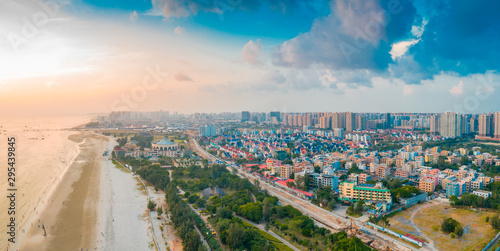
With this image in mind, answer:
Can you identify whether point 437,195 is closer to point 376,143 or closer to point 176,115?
point 376,143

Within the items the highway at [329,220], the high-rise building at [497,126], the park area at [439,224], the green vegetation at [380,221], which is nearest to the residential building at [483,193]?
the park area at [439,224]

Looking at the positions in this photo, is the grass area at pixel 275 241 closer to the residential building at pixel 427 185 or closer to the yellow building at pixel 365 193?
the yellow building at pixel 365 193

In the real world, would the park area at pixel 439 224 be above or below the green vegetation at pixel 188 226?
below

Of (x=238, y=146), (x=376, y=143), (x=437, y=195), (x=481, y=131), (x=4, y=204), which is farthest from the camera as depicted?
(x=481, y=131)

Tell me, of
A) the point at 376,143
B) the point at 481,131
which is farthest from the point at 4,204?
the point at 481,131

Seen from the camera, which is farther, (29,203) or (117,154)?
(117,154)

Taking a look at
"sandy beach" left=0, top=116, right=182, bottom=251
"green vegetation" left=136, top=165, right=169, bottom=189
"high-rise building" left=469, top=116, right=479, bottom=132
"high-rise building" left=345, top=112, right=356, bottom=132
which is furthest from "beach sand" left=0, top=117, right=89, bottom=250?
"high-rise building" left=469, top=116, right=479, bottom=132

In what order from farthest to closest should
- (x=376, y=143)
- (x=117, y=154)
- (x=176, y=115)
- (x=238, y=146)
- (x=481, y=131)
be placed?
(x=176, y=115)
(x=481, y=131)
(x=376, y=143)
(x=238, y=146)
(x=117, y=154)

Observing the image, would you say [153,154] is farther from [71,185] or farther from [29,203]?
[29,203]
